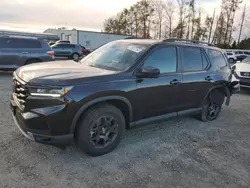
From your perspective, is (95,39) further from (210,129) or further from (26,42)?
(210,129)

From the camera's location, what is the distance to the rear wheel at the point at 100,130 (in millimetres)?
3228

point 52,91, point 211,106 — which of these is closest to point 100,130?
point 52,91

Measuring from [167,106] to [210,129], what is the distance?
4.57 feet

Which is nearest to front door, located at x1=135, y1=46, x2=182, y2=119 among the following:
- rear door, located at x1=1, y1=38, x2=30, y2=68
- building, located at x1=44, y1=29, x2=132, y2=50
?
rear door, located at x1=1, y1=38, x2=30, y2=68

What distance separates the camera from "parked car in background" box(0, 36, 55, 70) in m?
9.76

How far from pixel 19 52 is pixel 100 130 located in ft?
26.4

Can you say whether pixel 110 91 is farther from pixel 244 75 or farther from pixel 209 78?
pixel 244 75

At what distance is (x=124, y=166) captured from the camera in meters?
3.27

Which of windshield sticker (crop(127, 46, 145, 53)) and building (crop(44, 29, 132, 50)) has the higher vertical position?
building (crop(44, 29, 132, 50))

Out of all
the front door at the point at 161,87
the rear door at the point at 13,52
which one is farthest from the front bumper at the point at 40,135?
the rear door at the point at 13,52

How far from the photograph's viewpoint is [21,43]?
32.9 feet

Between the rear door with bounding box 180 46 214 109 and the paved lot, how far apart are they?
2.27 feet

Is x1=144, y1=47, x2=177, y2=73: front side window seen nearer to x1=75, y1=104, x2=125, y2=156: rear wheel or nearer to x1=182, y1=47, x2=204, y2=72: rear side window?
x1=182, y1=47, x2=204, y2=72: rear side window

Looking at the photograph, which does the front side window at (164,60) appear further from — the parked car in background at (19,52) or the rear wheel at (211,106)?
the parked car in background at (19,52)
